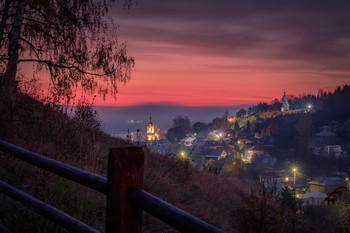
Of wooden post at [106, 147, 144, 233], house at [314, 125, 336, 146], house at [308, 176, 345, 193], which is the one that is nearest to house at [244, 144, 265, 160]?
house at [314, 125, 336, 146]

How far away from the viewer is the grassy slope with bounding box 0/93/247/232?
3.74m

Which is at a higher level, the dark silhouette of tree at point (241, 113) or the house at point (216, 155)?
the dark silhouette of tree at point (241, 113)

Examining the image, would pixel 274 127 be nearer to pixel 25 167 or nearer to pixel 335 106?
pixel 335 106

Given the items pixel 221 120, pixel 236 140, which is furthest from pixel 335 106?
pixel 221 120

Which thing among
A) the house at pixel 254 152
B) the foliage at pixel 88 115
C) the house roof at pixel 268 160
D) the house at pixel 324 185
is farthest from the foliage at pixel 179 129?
the foliage at pixel 88 115

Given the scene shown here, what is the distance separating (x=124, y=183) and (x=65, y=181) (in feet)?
10.4

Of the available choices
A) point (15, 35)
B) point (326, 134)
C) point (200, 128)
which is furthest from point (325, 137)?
point (15, 35)

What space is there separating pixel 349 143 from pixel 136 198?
87.6m

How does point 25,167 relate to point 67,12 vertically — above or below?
below

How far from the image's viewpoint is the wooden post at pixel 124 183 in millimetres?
1566

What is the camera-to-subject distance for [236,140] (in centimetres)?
10306

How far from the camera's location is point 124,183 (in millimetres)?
1580

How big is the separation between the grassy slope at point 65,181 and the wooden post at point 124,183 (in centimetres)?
193

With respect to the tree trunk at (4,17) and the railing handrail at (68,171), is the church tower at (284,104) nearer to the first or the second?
the tree trunk at (4,17)
